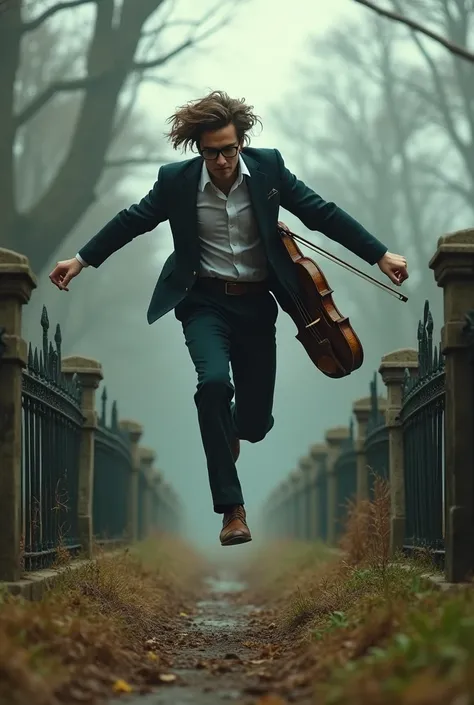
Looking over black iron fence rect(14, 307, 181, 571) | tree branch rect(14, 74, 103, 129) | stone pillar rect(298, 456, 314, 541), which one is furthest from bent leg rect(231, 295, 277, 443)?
tree branch rect(14, 74, 103, 129)

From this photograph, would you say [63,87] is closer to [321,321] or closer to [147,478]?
[147,478]

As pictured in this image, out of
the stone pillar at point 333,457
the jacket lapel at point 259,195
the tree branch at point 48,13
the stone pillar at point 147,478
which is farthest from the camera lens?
the stone pillar at point 147,478

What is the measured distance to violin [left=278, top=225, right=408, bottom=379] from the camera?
6203 mm

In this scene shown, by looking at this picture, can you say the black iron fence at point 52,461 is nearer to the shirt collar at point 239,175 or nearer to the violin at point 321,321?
the shirt collar at point 239,175

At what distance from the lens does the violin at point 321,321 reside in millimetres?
6203

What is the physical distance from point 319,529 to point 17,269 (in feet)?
35.4

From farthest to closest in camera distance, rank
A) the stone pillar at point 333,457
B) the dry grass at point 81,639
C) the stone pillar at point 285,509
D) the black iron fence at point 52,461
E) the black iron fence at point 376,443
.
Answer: the stone pillar at point 285,509
the stone pillar at point 333,457
the black iron fence at point 376,443
the black iron fence at point 52,461
the dry grass at point 81,639

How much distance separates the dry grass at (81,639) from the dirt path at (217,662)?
0.10 meters

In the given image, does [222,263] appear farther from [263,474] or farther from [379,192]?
[263,474]

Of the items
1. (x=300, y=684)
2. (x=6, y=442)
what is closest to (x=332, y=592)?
(x=6, y=442)

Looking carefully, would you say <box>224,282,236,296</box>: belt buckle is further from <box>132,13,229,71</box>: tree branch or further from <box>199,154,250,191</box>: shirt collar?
<box>132,13,229,71</box>: tree branch

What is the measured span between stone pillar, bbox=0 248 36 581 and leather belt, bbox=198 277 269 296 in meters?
0.94

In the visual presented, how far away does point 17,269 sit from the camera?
5664mm

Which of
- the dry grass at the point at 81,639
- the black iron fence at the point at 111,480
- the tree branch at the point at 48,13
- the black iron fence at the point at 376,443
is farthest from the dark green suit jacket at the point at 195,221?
the tree branch at the point at 48,13
